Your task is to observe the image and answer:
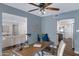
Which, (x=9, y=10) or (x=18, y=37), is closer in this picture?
(x=9, y=10)

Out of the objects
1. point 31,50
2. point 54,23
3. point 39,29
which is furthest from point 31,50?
point 54,23

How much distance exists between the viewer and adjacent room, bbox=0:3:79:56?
107 cm

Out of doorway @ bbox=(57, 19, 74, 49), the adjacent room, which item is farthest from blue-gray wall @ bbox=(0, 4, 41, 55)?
doorway @ bbox=(57, 19, 74, 49)

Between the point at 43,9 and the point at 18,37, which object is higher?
the point at 43,9

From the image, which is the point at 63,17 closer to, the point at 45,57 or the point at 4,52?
the point at 45,57

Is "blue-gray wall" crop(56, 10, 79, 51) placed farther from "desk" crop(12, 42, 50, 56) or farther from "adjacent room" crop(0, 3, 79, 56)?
"desk" crop(12, 42, 50, 56)

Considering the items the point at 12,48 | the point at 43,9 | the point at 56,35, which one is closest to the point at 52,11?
the point at 43,9

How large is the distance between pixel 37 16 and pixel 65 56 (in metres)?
0.57

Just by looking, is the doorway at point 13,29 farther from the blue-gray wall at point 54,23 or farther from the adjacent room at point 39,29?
the blue-gray wall at point 54,23

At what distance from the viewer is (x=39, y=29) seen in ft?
3.98

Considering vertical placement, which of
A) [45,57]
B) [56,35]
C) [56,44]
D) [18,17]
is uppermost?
[18,17]

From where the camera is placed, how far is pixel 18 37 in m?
1.16

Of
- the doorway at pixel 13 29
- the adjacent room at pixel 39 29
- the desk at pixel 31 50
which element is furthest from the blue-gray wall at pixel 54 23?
the doorway at pixel 13 29

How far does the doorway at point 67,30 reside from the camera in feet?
3.77
